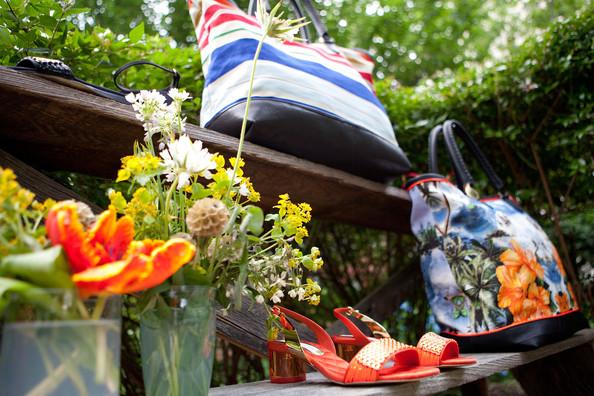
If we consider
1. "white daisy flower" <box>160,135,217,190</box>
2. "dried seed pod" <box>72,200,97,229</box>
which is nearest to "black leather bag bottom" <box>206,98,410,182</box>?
"white daisy flower" <box>160,135,217,190</box>

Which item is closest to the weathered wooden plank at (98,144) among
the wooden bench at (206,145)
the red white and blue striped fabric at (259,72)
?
the wooden bench at (206,145)

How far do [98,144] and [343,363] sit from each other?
55 cm

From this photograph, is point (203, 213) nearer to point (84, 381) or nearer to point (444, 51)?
point (84, 381)

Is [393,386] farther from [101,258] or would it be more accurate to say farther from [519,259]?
[519,259]

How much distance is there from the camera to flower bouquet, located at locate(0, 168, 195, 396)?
1.40 feet

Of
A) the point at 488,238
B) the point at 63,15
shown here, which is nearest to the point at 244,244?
the point at 63,15

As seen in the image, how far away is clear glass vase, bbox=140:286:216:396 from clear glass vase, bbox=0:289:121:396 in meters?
0.13

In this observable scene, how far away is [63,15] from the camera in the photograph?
97 centimetres

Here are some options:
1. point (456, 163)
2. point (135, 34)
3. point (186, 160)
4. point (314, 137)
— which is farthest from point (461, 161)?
point (186, 160)

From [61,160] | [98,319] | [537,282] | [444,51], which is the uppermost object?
[444,51]

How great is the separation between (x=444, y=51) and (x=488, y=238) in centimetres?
632

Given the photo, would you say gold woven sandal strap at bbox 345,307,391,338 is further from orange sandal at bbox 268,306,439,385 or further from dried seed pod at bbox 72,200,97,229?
dried seed pod at bbox 72,200,97,229

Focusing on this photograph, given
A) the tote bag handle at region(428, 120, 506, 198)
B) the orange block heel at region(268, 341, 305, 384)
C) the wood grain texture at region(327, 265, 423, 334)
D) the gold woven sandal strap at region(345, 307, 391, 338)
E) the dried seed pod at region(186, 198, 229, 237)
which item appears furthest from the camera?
the wood grain texture at region(327, 265, 423, 334)

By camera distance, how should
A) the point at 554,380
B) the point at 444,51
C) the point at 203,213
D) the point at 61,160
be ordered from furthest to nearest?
the point at 444,51 → the point at 554,380 → the point at 61,160 → the point at 203,213
